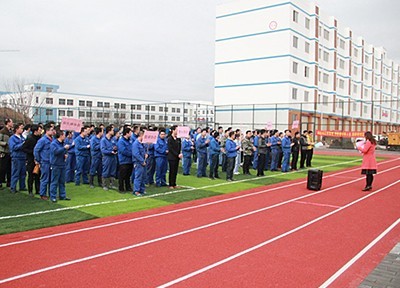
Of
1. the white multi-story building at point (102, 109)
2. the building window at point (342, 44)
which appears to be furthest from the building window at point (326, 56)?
the white multi-story building at point (102, 109)

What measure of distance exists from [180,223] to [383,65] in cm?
8054

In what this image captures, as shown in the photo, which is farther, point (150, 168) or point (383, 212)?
point (150, 168)

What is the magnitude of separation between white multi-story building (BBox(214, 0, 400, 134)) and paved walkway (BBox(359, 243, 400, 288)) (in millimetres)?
32364

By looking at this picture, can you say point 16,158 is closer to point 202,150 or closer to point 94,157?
point 94,157

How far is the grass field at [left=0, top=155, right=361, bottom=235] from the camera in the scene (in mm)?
7418

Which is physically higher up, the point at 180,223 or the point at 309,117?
the point at 309,117

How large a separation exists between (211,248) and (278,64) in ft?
128

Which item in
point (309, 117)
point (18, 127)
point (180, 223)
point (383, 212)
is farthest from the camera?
point (309, 117)

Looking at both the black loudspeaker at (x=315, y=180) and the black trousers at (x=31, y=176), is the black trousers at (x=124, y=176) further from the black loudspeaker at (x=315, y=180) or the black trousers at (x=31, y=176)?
the black loudspeaker at (x=315, y=180)

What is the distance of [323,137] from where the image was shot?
125 ft

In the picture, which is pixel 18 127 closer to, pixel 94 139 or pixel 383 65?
pixel 94 139

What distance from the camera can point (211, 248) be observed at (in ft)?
19.5

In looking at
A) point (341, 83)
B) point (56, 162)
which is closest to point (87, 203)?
point (56, 162)

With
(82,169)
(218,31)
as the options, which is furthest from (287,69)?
(82,169)
